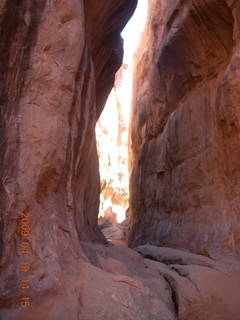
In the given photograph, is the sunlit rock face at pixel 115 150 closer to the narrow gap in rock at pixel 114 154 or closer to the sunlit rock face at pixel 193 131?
the narrow gap in rock at pixel 114 154

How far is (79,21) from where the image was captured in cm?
553

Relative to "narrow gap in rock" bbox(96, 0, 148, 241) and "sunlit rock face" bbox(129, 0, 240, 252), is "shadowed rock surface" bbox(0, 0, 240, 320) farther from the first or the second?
"narrow gap in rock" bbox(96, 0, 148, 241)

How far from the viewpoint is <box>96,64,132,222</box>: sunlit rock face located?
2952cm

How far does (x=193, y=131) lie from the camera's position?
9.45m

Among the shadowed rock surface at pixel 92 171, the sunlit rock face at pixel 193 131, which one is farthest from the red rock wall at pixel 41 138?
the sunlit rock face at pixel 193 131

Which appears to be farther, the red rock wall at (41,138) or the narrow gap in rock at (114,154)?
the narrow gap in rock at (114,154)
